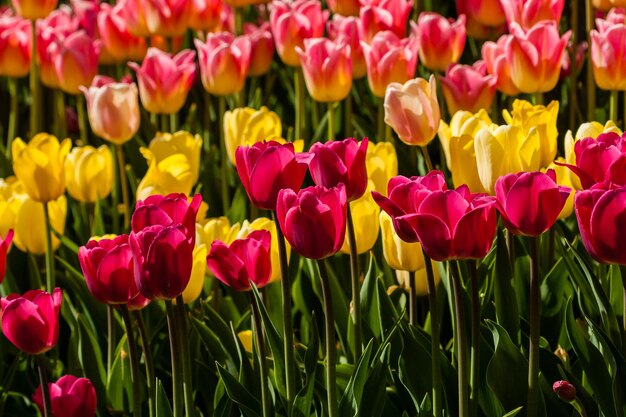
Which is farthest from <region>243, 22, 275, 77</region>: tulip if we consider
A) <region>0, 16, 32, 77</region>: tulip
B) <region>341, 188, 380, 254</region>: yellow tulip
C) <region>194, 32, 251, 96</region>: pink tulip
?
<region>341, 188, 380, 254</region>: yellow tulip

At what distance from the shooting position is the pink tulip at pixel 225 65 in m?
2.88

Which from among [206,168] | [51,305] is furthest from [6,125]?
[51,305]

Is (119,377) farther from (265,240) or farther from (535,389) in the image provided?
(535,389)

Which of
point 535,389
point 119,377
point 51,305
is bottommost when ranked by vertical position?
point 119,377

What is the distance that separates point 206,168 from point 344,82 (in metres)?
0.55

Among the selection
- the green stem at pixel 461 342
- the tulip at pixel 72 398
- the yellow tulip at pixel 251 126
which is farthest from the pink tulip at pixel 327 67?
the green stem at pixel 461 342

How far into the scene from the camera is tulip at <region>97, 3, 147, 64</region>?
133 inches

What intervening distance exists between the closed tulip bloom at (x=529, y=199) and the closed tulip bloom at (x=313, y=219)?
22 cm

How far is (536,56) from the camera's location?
7.93ft

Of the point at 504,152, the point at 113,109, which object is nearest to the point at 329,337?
the point at 504,152

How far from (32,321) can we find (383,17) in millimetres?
1556

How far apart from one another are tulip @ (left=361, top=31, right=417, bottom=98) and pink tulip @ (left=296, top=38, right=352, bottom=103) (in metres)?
0.07

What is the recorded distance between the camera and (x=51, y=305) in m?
1.68

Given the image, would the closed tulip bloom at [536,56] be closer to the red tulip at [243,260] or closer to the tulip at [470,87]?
the tulip at [470,87]
